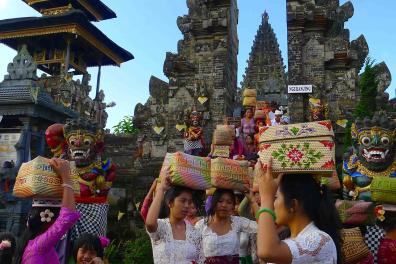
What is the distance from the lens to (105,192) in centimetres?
605

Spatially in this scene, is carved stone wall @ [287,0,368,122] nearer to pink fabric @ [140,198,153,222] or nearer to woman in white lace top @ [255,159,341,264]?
pink fabric @ [140,198,153,222]

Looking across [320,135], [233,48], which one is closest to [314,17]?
[233,48]

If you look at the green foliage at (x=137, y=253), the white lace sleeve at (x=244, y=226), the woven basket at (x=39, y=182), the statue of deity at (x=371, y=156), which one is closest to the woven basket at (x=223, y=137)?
the green foliage at (x=137, y=253)

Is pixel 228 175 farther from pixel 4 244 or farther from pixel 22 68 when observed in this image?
pixel 22 68

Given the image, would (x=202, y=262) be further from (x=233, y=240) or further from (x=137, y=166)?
(x=137, y=166)

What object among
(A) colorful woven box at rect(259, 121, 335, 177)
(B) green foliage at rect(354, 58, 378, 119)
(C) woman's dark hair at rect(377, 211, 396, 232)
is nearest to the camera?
(A) colorful woven box at rect(259, 121, 335, 177)

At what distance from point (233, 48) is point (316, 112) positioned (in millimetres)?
3884

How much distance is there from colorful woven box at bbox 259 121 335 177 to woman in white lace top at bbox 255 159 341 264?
7 cm

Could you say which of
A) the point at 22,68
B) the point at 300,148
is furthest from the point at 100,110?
the point at 300,148

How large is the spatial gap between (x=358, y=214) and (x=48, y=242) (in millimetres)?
2639

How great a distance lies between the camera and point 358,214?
12.7 ft

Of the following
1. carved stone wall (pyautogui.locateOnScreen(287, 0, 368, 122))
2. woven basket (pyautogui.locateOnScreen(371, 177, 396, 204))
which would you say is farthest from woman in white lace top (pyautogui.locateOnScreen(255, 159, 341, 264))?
carved stone wall (pyautogui.locateOnScreen(287, 0, 368, 122))

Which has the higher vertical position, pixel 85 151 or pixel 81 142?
pixel 81 142

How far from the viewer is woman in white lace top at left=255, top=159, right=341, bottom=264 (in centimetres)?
216
